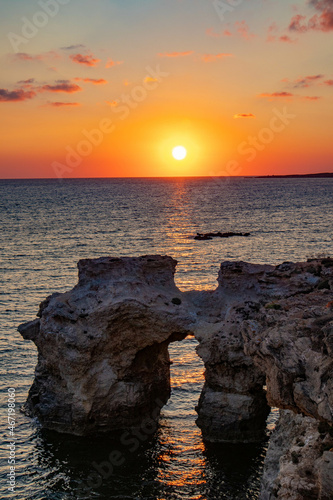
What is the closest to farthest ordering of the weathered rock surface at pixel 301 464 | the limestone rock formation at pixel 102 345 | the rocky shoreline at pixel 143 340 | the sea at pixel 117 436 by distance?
1. the weathered rock surface at pixel 301 464
2. the sea at pixel 117 436
3. the rocky shoreline at pixel 143 340
4. the limestone rock formation at pixel 102 345

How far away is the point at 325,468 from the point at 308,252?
73.0 m

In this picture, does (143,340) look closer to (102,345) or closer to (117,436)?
(102,345)

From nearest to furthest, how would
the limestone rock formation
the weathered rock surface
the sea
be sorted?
the weathered rock surface, the sea, the limestone rock formation

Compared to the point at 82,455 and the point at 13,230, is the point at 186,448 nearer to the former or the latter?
the point at 82,455

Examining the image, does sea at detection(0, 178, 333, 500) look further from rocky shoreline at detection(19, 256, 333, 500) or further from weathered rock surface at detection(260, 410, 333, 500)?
weathered rock surface at detection(260, 410, 333, 500)

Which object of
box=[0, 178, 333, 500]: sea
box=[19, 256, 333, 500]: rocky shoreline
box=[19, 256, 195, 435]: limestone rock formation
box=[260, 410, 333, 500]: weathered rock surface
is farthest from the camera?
box=[19, 256, 195, 435]: limestone rock formation

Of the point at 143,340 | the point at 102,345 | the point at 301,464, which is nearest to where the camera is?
the point at 301,464

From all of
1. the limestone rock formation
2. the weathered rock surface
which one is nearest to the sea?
the limestone rock formation

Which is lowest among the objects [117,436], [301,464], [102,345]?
[117,436]

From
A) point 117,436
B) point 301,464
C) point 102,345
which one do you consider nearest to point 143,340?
point 102,345

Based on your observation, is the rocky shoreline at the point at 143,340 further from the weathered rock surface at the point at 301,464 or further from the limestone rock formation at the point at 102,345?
the weathered rock surface at the point at 301,464

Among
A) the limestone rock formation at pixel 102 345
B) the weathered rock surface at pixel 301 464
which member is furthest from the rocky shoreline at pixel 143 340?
the weathered rock surface at pixel 301 464

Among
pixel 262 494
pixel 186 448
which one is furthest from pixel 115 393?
pixel 262 494

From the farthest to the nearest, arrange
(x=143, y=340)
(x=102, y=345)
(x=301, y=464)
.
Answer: (x=143, y=340) → (x=102, y=345) → (x=301, y=464)
